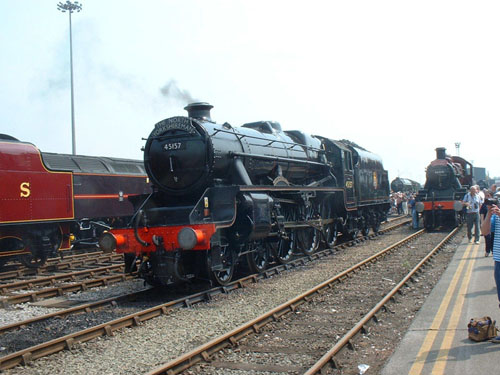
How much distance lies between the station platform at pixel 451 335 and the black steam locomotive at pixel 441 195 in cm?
1174

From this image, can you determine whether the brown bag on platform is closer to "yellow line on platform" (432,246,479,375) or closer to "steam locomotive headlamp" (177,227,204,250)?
"yellow line on platform" (432,246,479,375)

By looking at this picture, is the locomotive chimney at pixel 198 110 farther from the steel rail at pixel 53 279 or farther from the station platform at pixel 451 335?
the station platform at pixel 451 335

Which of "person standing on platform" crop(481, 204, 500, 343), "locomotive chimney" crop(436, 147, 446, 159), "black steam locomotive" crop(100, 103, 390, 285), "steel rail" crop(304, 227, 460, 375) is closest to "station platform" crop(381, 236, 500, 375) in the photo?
"steel rail" crop(304, 227, 460, 375)

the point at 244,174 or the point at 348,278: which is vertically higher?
the point at 244,174

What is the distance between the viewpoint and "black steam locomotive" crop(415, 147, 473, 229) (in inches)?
826

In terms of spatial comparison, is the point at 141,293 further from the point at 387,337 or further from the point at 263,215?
the point at 387,337

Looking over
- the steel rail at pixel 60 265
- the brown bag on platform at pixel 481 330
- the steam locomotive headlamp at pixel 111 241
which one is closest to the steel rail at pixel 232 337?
the brown bag on platform at pixel 481 330

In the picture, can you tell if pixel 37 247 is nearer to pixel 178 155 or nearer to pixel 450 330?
pixel 178 155

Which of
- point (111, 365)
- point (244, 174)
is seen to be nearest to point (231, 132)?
point (244, 174)

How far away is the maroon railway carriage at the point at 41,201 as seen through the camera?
1184 centimetres

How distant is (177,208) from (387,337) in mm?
4553

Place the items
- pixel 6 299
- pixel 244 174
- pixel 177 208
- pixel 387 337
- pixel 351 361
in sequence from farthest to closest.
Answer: pixel 244 174
pixel 177 208
pixel 6 299
pixel 387 337
pixel 351 361

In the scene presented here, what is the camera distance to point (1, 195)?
456 inches

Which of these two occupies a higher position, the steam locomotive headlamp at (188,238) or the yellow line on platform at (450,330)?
the steam locomotive headlamp at (188,238)
